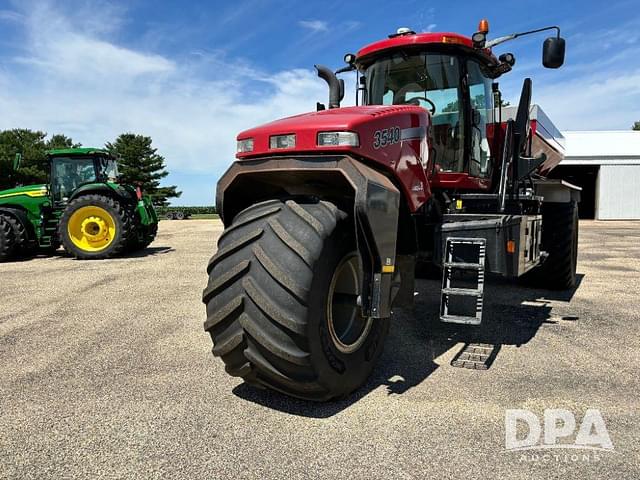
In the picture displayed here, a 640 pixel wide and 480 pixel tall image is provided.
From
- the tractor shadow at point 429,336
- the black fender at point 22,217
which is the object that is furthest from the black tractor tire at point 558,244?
the black fender at point 22,217

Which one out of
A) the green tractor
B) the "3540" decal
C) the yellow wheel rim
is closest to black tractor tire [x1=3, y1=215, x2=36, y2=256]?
the green tractor

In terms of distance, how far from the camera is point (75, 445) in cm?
267

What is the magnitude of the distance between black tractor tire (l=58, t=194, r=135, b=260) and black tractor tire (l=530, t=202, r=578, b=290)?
25.6 ft

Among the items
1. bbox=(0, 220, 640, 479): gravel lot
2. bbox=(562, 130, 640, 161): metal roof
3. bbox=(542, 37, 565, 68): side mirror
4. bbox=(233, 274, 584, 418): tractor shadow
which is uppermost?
bbox=(562, 130, 640, 161): metal roof

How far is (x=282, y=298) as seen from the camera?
2.77m

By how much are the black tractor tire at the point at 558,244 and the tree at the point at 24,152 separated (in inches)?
1565

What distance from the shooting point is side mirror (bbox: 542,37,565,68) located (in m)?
4.23

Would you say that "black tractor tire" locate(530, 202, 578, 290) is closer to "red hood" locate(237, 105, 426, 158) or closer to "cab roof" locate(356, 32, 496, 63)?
"cab roof" locate(356, 32, 496, 63)

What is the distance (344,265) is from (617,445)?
1718 millimetres

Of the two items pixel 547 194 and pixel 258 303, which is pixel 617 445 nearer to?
pixel 258 303

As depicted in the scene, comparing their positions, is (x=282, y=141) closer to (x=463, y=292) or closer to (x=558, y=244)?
(x=463, y=292)

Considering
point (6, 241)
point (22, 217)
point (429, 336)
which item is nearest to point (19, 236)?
point (6, 241)

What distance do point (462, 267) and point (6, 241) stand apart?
10.1m

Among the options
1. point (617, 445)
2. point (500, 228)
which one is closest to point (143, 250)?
point (500, 228)
